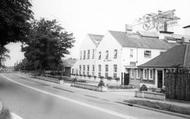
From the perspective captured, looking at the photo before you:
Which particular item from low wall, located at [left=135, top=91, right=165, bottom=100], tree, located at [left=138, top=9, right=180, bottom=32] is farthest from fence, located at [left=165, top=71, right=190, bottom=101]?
tree, located at [left=138, top=9, right=180, bottom=32]

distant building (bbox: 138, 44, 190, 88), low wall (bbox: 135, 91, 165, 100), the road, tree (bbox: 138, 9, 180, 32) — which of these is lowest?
the road

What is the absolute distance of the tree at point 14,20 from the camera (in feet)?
87.3

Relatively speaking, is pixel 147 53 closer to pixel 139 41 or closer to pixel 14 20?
pixel 139 41

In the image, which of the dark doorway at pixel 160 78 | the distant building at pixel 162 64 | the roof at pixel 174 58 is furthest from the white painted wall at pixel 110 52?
the dark doorway at pixel 160 78

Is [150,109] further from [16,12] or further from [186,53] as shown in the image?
[16,12]

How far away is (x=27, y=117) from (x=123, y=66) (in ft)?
105

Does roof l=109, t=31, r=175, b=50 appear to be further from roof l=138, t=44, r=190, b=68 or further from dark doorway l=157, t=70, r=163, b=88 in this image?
dark doorway l=157, t=70, r=163, b=88

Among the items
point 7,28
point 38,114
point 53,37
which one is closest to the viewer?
point 38,114

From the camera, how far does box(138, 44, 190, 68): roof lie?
29052 mm

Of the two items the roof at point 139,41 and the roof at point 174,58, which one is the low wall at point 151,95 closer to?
the roof at point 174,58

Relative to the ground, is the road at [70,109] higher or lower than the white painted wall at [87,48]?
lower

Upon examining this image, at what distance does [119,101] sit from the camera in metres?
20.8

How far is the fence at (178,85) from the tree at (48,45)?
3473 cm

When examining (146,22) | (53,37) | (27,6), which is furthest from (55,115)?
(146,22)
